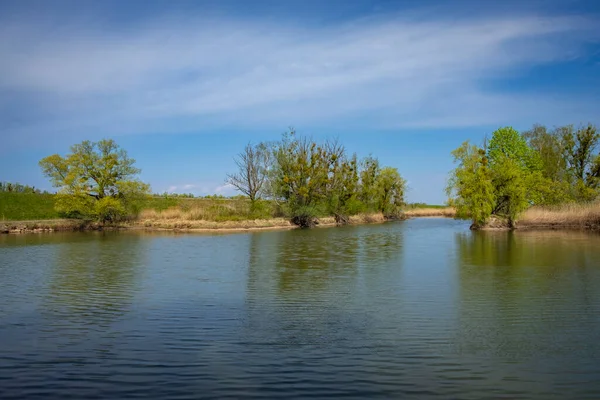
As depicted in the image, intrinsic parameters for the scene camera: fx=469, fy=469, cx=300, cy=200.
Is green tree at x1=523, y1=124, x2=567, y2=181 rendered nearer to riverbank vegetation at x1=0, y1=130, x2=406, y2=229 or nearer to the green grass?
riverbank vegetation at x1=0, y1=130, x2=406, y2=229

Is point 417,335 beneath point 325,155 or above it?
beneath

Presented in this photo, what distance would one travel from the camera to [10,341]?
9102 millimetres

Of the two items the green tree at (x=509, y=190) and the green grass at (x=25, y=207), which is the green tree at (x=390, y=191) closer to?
the green tree at (x=509, y=190)

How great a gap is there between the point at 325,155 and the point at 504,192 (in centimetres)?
2514

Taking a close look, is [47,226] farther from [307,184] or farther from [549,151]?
[549,151]

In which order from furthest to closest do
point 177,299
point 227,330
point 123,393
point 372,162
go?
point 372,162
point 177,299
point 227,330
point 123,393

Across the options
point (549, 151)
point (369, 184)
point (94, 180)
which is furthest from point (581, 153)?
point (94, 180)

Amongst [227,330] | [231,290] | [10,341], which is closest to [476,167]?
[231,290]

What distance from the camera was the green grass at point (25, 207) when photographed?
51494mm

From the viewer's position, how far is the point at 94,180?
4847 cm

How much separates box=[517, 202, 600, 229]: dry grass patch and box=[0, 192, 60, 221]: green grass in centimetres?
4923

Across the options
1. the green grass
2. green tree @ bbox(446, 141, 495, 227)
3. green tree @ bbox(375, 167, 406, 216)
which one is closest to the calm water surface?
green tree @ bbox(446, 141, 495, 227)

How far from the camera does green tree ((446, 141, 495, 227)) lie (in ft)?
134

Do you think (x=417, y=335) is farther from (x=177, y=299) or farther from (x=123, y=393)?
(x=177, y=299)
